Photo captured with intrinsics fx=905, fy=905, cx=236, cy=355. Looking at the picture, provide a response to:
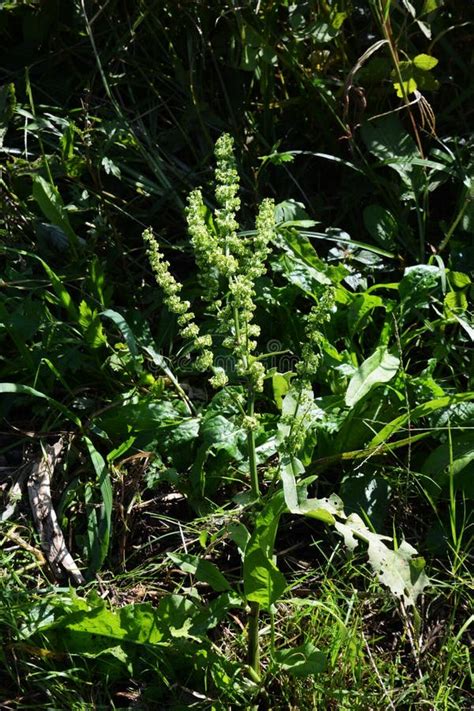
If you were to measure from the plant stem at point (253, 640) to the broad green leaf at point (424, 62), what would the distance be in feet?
5.17

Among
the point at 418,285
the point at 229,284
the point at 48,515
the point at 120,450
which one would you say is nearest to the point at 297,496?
the point at 229,284

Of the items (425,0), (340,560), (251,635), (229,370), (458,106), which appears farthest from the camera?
(458,106)

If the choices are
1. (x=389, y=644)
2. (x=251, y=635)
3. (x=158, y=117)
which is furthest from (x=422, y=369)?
(x=158, y=117)

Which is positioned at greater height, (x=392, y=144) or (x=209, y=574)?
(x=392, y=144)

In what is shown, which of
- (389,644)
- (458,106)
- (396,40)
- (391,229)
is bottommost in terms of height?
(389,644)

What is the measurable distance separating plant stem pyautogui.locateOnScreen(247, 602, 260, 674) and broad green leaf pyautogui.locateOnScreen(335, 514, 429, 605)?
23 centimetres

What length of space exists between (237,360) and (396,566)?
0.65 meters

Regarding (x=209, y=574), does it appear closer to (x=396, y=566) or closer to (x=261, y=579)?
(x=261, y=579)

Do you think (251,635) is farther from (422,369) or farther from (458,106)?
(458,106)

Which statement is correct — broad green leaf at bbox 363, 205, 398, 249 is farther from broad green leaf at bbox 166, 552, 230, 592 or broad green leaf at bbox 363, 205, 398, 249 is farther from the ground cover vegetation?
broad green leaf at bbox 166, 552, 230, 592

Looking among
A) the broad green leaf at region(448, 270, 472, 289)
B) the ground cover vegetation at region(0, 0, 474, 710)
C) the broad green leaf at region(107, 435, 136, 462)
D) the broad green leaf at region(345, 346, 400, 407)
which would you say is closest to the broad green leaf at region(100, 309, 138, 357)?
the ground cover vegetation at region(0, 0, 474, 710)

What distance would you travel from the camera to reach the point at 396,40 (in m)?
2.56

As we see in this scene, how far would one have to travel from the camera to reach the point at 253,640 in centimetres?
183

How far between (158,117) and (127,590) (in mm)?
1640
